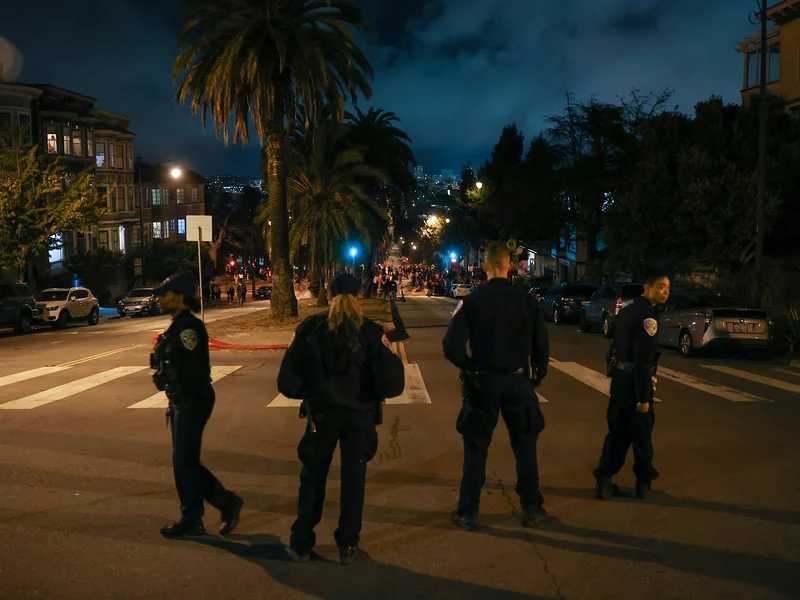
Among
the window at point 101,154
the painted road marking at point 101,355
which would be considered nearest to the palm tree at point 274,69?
the painted road marking at point 101,355

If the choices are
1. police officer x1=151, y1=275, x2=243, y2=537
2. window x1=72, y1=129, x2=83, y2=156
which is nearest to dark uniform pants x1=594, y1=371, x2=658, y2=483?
police officer x1=151, y1=275, x2=243, y2=537

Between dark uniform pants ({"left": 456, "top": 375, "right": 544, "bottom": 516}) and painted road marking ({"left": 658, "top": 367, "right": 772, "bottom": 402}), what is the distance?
289 inches

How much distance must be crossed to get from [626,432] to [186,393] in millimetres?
3468

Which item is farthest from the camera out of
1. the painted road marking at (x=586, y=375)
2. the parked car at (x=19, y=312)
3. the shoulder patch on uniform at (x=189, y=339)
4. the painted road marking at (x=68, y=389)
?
the parked car at (x=19, y=312)

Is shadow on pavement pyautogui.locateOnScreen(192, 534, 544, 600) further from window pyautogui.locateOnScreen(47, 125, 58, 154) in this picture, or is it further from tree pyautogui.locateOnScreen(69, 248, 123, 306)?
window pyautogui.locateOnScreen(47, 125, 58, 154)

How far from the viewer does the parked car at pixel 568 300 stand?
29.0m

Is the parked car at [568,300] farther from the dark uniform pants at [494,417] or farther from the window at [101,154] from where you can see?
the window at [101,154]

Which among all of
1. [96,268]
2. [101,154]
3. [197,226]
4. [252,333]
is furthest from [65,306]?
[101,154]

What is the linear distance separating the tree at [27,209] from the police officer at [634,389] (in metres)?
32.2

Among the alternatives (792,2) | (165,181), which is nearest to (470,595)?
(792,2)

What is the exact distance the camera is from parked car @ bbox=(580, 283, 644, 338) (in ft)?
71.7

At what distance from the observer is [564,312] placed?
29.1 metres

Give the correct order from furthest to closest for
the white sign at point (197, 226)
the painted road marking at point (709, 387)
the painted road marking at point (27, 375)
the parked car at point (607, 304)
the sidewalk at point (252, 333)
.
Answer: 1. the parked car at point (607, 304)
2. the white sign at point (197, 226)
3. the sidewalk at point (252, 333)
4. the painted road marking at point (27, 375)
5. the painted road marking at point (709, 387)

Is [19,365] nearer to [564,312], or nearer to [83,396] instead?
[83,396]
